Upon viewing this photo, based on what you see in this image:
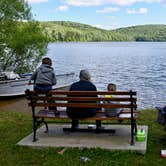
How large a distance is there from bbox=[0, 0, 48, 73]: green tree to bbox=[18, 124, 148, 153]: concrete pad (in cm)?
1599

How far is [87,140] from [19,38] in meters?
17.3

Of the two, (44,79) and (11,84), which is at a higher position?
(44,79)

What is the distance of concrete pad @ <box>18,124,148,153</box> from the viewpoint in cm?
750

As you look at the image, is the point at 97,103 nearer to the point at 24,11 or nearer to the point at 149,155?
the point at 149,155

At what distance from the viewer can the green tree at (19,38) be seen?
2375cm

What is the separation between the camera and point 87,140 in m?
7.91

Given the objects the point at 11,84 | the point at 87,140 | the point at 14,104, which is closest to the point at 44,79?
the point at 87,140

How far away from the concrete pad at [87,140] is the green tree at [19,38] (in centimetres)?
1599

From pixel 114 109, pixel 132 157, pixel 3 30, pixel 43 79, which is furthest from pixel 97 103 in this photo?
pixel 3 30

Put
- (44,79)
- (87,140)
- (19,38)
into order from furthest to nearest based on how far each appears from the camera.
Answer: (19,38) < (44,79) < (87,140)

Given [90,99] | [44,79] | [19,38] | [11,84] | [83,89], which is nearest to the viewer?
[90,99]

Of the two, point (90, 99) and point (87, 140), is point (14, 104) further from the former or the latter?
point (90, 99)

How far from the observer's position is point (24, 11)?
2458 cm

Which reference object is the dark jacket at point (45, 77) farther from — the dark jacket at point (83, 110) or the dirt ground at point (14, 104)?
the dirt ground at point (14, 104)
